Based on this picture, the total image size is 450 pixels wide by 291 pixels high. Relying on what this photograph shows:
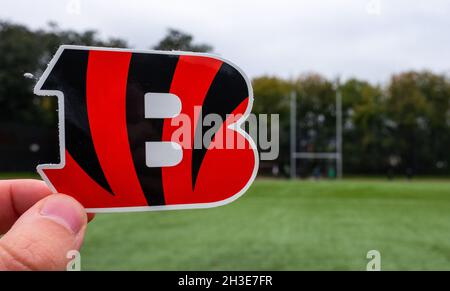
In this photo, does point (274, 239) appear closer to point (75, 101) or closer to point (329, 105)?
point (329, 105)

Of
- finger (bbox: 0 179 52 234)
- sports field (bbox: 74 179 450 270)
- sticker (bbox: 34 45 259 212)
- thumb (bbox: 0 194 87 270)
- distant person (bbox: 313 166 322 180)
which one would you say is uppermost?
sticker (bbox: 34 45 259 212)

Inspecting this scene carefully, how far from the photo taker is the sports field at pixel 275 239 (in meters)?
2.57

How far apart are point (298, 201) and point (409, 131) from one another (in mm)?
1822

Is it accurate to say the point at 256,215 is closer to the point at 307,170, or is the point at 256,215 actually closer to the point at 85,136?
the point at 85,136

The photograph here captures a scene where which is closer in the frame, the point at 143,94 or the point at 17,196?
the point at 143,94

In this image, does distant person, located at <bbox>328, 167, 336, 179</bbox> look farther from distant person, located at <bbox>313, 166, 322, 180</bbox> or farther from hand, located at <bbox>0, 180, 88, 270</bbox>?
hand, located at <bbox>0, 180, 88, 270</bbox>

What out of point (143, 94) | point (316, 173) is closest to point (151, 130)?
point (143, 94)

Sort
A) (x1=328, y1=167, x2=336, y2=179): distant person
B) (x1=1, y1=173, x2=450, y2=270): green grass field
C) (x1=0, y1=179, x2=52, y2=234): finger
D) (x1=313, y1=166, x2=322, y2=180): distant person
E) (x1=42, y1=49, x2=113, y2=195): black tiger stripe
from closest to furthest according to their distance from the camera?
(x1=42, y1=49, x2=113, y2=195): black tiger stripe → (x1=0, y1=179, x2=52, y2=234): finger → (x1=1, y1=173, x2=450, y2=270): green grass field → (x1=328, y1=167, x2=336, y2=179): distant person → (x1=313, y1=166, x2=322, y2=180): distant person

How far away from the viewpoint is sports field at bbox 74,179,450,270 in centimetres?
257

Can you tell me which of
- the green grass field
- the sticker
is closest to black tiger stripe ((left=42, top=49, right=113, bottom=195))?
the sticker

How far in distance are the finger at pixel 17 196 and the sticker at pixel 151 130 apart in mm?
150

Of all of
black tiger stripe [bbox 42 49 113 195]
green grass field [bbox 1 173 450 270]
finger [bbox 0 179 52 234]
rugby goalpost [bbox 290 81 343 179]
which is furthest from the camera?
green grass field [bbox 1 173 450 270]

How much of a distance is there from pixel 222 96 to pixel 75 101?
12 centimetres

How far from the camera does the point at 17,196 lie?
1.71 ft
